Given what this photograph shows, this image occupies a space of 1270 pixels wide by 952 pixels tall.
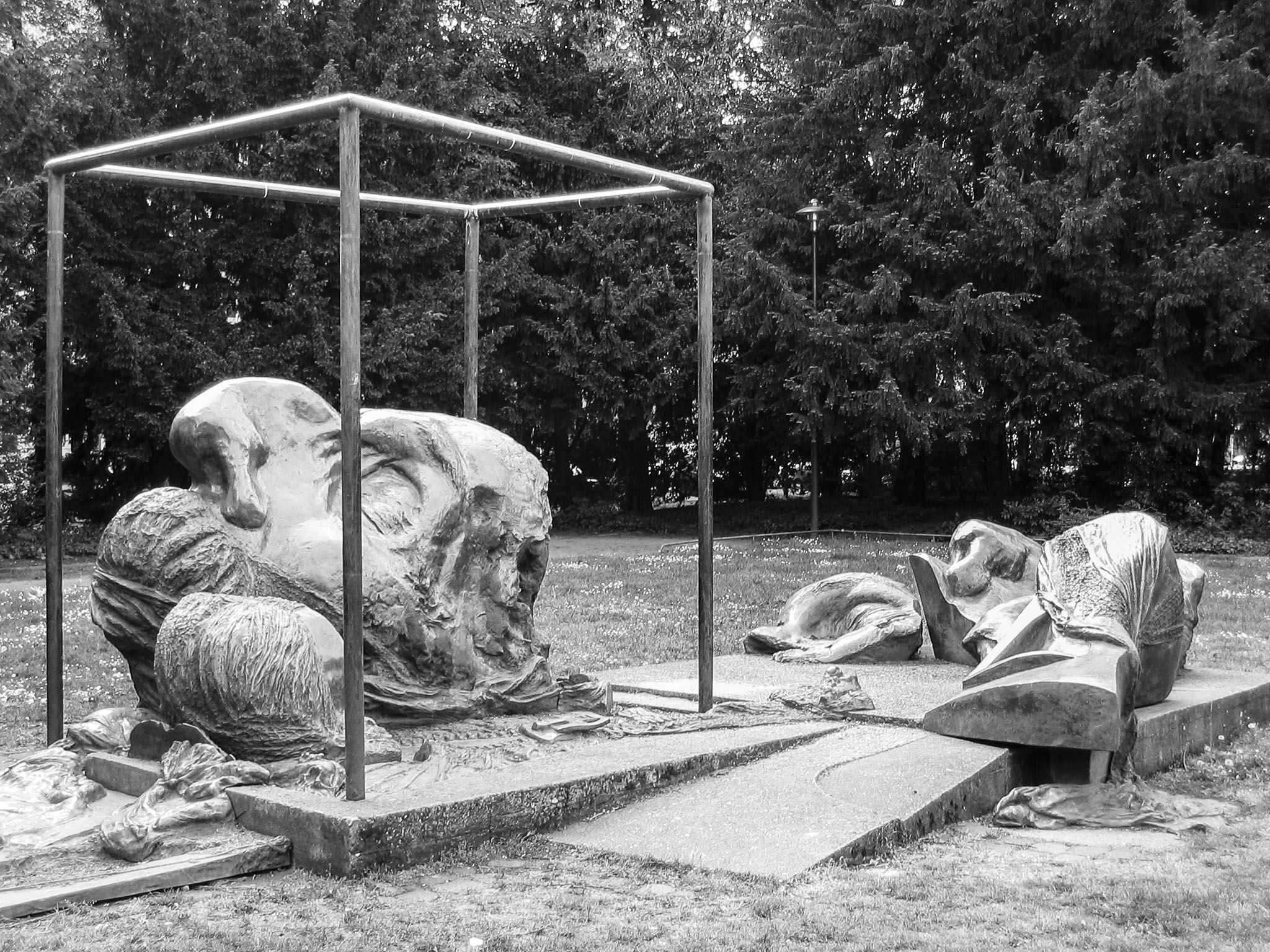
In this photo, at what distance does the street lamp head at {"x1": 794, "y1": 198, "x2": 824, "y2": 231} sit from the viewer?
1936 centimetres

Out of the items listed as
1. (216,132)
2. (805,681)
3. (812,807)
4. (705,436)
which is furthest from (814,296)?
(216,132)

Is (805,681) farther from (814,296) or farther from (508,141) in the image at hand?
(814,296)

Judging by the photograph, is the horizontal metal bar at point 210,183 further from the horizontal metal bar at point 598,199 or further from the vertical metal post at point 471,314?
the horizontal metal bar at point 598,199

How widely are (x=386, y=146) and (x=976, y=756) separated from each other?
15.6 m

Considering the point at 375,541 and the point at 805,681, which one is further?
the point at 805,681

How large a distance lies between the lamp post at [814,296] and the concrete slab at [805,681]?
1105 cm

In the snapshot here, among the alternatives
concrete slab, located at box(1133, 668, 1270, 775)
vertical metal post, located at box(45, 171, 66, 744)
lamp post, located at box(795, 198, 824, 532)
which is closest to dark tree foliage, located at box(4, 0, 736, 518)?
lamp post, located at box(795, 198, 824, 532)

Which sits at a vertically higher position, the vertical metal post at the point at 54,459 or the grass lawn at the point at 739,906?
the vertical metal post at the point at 54,459

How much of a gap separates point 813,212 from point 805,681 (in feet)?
41.4

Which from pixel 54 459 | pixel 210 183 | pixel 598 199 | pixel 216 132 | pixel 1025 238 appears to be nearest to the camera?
pixel 216 132

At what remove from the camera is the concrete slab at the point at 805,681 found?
693 cm

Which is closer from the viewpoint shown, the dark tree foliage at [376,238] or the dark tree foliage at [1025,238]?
the dark tree foliage at [1025,238]

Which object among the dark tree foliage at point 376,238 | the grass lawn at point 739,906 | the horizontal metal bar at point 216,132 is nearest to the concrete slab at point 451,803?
the grass lawn at point 739,906

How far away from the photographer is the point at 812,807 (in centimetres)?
518
